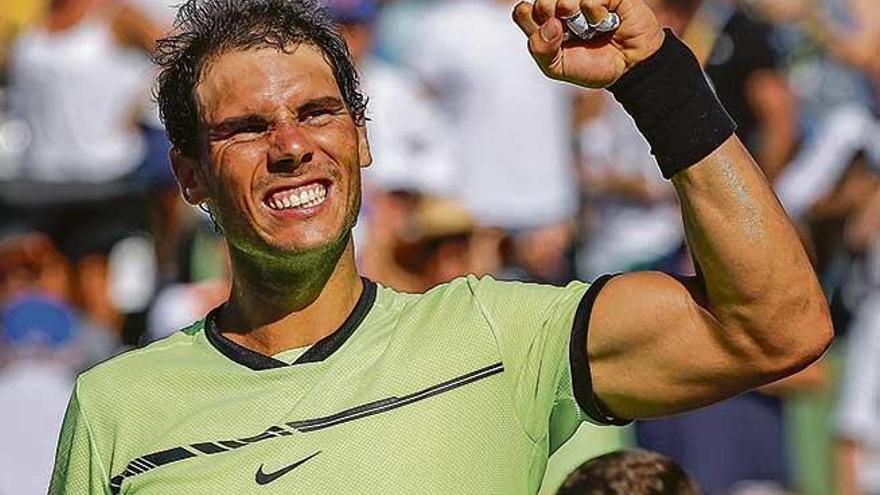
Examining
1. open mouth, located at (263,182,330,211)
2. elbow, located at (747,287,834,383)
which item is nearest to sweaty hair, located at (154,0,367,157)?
open mouth, located at (263,182,330,211)

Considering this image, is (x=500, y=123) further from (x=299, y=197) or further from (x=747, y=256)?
(x=747, y=256)

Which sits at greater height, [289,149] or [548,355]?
[289,149]

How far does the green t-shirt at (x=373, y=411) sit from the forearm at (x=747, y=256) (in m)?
0.26

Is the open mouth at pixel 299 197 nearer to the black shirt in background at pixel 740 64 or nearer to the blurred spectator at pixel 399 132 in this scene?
the blurred spectator at pixel 399 132

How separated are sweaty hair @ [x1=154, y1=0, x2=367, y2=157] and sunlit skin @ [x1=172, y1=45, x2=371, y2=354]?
Answer: 30 mm

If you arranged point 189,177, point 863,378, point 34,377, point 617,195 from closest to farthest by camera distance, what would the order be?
point 189,177 < point 34,377 < point 863,378 < point 617,195

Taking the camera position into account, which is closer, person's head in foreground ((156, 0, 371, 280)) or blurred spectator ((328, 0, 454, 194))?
person's head in foreground ((156, 0, 371, 280))

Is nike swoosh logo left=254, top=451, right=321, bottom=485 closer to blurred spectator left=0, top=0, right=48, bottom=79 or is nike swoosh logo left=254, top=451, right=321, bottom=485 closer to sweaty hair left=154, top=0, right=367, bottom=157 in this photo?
sweaty hair left=154, top=0, right=367, bottom=157

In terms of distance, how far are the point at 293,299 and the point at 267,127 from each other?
13.2 inches

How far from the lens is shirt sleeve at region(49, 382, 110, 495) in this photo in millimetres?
3387

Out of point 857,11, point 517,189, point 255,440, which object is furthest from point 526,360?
point 857,11

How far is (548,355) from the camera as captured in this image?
10.7 feet

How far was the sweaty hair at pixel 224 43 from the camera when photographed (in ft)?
11.7

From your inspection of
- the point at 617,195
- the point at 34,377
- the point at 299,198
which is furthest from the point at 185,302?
the point at 299,198
